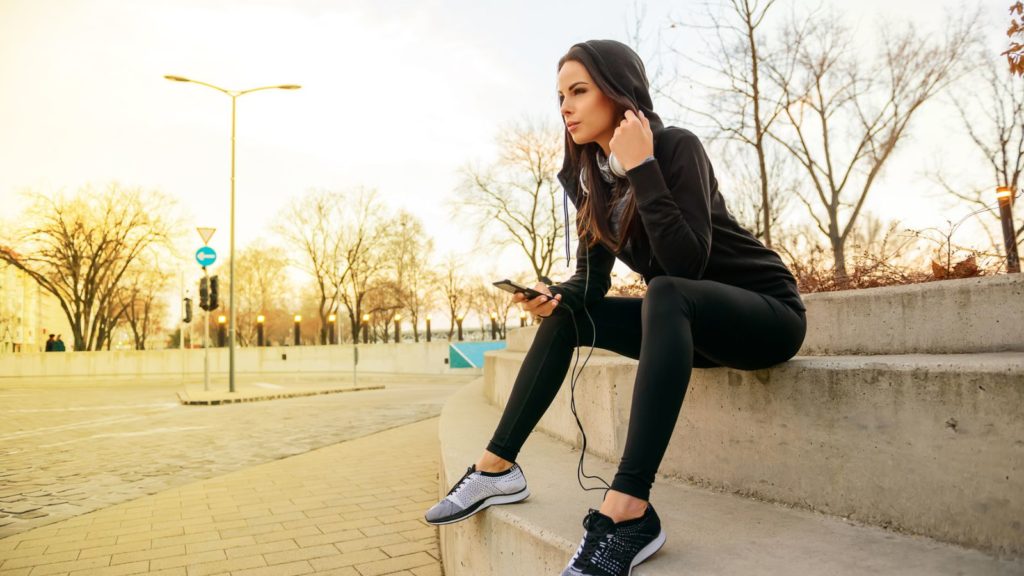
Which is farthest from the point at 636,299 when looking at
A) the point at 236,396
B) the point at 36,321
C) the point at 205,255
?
the point at 36,321

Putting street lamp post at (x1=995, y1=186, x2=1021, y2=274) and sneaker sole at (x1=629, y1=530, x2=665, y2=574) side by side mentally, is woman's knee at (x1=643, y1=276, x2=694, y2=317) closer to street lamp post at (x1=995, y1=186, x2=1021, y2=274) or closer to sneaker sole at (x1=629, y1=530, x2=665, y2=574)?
sneaker sole at (x1=629, y1=530, x2=665, y2=574)

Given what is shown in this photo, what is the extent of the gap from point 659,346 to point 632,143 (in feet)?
2.12

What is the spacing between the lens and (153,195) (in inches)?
1400

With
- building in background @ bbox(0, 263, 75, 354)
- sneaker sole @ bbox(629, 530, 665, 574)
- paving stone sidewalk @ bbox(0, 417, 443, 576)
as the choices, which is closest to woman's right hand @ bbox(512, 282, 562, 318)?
sneaker sole @ bbox(629, 530, 665, 574)

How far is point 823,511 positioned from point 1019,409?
0.60m

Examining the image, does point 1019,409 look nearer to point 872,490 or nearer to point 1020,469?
point 1020,469

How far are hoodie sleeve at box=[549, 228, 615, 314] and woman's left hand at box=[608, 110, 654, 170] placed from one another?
0.49 m

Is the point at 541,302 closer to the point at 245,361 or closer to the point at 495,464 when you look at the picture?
the point at 495,464

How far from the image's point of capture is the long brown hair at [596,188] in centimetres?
223

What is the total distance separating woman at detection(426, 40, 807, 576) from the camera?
1.72 meters

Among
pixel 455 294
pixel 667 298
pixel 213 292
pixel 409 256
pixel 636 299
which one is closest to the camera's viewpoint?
pixel 667 298

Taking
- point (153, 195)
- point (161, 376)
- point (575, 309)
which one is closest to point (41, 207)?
point (153, 195)

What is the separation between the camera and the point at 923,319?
2.53 metres

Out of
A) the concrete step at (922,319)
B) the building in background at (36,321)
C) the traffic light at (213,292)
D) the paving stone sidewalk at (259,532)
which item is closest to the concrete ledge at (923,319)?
the concrete step at (922,319)
